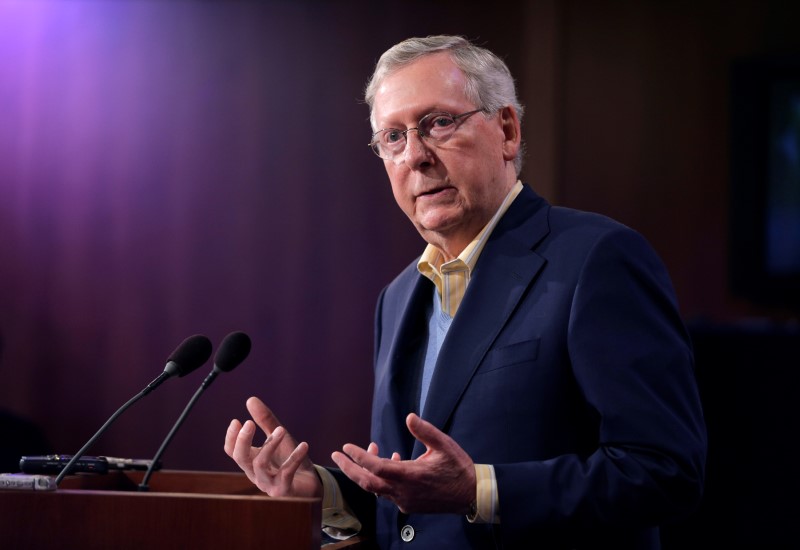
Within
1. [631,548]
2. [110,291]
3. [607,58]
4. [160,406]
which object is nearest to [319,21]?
[607,58]

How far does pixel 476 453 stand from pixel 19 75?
3.81 m

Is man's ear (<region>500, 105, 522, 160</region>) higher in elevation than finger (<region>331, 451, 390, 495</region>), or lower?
higher

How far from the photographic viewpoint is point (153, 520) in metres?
1.36

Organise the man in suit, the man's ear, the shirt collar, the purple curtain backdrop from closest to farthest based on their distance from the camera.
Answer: the man in suit
the shirt collar
the man's ear
the purple curtain backdrop

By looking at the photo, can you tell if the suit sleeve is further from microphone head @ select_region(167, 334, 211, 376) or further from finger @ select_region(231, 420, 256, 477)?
microphone head @ select_region(167, 334, 211, 376)

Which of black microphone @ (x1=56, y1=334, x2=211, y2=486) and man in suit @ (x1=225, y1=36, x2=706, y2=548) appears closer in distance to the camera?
man in suit @ (x1=225, y1=36, x2=706, y2=548)

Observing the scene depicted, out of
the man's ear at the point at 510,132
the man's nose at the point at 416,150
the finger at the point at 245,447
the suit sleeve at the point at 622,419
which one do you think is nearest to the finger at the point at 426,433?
the suit sleeve at the point at 622,419

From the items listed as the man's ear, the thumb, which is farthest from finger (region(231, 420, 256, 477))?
the man's ear

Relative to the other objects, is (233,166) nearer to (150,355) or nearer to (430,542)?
(150,355)

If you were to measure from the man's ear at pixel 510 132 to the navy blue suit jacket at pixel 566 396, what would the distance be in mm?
232

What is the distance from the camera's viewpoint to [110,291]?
446 centimetres

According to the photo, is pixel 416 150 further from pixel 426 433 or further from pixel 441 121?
pixel 426 433

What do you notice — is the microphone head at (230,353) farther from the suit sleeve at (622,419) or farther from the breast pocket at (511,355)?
the suit sleeve at (622,419)

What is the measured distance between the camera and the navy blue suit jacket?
1.47m
